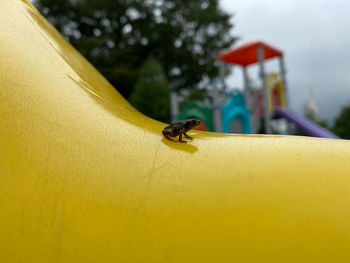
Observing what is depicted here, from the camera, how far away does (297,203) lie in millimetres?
757

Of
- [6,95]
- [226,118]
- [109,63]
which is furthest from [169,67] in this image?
[6,95]

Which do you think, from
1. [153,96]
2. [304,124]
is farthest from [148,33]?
[304,124]

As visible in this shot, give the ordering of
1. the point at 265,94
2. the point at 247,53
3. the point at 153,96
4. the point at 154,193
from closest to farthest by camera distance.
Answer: the point at 154,193 < the point at 265,94 < the point at 247,53 < the point at 153,96

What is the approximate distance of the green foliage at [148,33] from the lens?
19.5 meters

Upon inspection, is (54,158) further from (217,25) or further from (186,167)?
(217,25)

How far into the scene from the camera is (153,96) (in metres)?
15.4

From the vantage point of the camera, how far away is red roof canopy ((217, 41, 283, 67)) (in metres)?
9.46

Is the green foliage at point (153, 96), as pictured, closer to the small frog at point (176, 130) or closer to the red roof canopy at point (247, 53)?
the red roof canopy at point (247, 53)

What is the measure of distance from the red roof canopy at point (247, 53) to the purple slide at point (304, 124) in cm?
197

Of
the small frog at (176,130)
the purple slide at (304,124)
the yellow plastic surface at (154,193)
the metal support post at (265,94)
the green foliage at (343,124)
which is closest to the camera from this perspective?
the yellow plastic surface at (154,193)

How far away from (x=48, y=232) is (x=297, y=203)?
620 mm

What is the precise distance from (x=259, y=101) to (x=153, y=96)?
22.5 ft

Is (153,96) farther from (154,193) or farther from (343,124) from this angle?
(154,193)

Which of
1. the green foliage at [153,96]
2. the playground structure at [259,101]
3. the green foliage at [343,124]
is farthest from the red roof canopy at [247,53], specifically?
the green foliage at [343,124]
